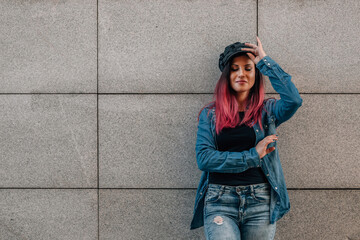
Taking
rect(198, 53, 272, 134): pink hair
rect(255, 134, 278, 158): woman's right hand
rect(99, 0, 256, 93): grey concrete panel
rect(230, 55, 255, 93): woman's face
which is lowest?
rect(255, 134, 278, 158): woman's right hand

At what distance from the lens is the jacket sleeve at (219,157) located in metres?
2.39

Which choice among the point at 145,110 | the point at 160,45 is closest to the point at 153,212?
the point at 145,110

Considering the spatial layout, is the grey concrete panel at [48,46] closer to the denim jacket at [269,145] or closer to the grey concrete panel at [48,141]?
the grey concrete panel at [48,141]

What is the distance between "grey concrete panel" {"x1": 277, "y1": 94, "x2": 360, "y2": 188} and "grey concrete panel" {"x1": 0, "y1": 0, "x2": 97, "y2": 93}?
2184mm

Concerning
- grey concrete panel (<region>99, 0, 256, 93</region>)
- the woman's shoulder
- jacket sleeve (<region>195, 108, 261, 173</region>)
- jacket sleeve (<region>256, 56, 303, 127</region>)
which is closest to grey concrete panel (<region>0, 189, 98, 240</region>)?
grey concrete panel (<region>99, 0, 256, 93</region>)

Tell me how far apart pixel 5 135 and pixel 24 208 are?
81 centimetres

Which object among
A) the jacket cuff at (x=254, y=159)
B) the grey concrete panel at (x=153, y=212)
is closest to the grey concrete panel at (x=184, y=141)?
the grey concrete panel at (x=153, y=212)

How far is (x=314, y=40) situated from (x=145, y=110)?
1914 millimetres

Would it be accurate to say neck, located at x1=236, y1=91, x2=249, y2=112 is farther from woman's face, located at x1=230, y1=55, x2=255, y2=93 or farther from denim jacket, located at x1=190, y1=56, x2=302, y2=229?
denim jacket, located at x1=190, y1=56, x2=302, y2=229

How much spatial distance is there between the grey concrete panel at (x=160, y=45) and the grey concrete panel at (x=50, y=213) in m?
1.22

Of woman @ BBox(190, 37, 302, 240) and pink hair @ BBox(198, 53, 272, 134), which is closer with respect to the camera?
woman @ BBox(190, 37, 302, 240)

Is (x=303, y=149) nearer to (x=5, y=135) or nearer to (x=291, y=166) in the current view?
(x=291, y=166)

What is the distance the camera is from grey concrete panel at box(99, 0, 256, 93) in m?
3.33

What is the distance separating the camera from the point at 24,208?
341 cm
